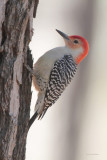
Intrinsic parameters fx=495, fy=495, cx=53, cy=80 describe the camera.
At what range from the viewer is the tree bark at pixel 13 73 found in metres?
4.56

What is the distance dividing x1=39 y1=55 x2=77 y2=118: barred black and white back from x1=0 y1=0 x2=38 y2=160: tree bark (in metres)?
1.16

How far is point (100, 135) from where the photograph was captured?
35.6 ft

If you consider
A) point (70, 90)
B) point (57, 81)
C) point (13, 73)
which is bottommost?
point (70, 90)

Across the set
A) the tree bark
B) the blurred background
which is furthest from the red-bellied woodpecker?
the blurred background

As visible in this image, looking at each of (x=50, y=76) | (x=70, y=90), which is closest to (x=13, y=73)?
(x=50, y=76)

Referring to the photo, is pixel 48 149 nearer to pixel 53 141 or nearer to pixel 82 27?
pixel 53 141

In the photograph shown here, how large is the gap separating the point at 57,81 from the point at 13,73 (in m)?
1.52

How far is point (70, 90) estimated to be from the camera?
9.19 meters

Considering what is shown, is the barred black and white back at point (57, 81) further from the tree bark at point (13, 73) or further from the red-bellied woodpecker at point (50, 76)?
the tree bark at point (13, 73)

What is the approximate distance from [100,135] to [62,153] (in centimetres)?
176

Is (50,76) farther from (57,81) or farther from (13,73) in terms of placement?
(13,73)

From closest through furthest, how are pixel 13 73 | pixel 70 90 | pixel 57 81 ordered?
1. pixel 13 73
2. pixel 57 81
3. pixel 70 90

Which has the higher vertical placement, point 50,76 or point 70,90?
point 50,76

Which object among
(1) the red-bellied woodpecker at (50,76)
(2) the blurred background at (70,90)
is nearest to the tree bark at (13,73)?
(1) the red-bellied woodpecker at (50,76)
